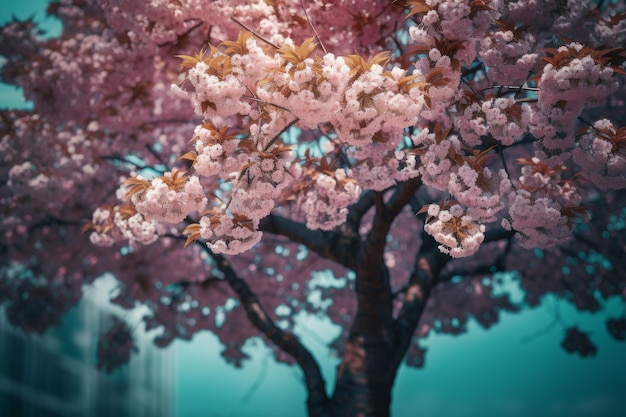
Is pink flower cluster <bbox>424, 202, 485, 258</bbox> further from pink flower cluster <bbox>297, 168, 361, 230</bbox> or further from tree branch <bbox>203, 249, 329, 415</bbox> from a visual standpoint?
tree branch <bbox>203, 249, 329, 415</bbox>

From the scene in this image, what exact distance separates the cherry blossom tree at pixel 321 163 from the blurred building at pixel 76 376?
5.21 m

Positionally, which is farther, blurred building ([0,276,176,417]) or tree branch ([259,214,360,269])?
blurred building ([0,276,176,417])

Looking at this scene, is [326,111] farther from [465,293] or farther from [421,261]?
[465,293]

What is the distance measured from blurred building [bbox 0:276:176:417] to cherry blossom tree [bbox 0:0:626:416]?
205 inches

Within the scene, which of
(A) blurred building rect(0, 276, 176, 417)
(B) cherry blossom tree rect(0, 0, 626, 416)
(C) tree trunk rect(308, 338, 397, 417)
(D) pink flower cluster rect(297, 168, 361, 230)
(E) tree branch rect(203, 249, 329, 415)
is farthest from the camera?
(A) blurred building rect(0, 276, 176, 417)

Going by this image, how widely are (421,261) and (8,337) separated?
14335 mm

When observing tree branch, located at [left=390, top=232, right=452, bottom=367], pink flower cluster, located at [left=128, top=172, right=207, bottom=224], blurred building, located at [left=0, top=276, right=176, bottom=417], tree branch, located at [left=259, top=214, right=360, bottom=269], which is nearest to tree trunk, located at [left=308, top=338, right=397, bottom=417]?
tree branch, located at [left=390, top=232, right=452, bottom=367]

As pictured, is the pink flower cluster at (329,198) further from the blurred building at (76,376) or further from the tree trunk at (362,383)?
the blurred building at (76,376)

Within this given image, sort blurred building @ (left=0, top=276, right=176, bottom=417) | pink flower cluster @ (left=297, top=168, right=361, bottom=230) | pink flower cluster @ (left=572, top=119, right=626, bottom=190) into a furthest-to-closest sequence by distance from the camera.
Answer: blurred building @ (left=0, top=276, right=176, bottom=417)
pink flower cluster @ (left=297, top=168, right=361, bottom=230)
pink flower cluster @ (left=572, top=119, right=626, bottom=190)

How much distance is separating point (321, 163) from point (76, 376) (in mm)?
19339

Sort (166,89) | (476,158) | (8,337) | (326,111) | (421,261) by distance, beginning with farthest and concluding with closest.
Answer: (8,337)
(166,89)
(421,261)
(476,158)
(326,111)

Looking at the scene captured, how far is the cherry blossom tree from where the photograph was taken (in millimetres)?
3623

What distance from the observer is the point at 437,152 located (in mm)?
3951

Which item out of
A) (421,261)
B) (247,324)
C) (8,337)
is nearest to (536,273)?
(421,261)
